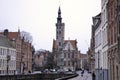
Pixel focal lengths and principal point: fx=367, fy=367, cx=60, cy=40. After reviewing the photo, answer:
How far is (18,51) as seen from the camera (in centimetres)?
12344

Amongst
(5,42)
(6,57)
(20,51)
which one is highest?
(5,42)

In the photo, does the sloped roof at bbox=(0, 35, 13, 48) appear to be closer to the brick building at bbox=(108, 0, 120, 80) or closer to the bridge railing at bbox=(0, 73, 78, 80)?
the bridge railing at bbox=(0, 73, 78, 80)

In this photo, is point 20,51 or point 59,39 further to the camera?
point 59,39

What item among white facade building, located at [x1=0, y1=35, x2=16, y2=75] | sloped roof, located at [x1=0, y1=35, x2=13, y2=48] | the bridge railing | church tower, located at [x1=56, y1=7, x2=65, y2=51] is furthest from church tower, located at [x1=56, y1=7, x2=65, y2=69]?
the bridge railing

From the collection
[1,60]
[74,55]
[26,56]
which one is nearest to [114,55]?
[1,60]

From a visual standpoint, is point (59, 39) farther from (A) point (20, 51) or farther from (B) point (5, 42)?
(B) point (5, 42)

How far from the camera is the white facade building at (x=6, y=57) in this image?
101875mm

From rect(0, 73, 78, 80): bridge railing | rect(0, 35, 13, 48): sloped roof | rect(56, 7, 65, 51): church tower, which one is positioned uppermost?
rect(56, 7, 65, 51): church tower

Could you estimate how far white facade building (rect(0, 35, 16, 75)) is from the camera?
334 ft

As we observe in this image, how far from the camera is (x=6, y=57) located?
106 metres

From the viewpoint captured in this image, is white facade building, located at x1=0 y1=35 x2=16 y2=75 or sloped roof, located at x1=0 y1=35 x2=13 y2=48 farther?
sloped roof, located at x1=0 y1=35 x2=13 y2=48

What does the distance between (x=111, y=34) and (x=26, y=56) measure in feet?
→ 330

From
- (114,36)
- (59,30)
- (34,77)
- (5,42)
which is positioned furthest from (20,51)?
(114,36)

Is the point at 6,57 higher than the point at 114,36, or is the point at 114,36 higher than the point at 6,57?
the point at 114,36
